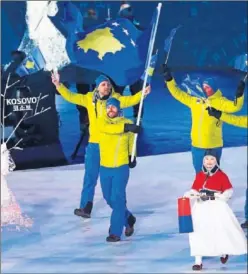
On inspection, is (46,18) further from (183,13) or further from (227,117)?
(227,117)

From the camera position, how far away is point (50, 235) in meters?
2.60

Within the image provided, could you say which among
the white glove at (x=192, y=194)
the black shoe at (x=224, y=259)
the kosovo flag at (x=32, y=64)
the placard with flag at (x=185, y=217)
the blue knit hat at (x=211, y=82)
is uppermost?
the kosovo flag at (x=32, y=64)

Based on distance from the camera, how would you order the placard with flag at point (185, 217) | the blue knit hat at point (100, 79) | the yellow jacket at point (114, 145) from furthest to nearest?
1. the blue knit hat at point (100, 79)
2. the yellow jacket at point (114, 145)
3. the placard with flag at point (185, 217)

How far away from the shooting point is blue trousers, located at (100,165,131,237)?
2.54m

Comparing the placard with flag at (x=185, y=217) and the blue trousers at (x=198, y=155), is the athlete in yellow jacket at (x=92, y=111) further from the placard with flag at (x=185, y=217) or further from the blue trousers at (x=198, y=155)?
the placard with flag at (x=185, y=217)

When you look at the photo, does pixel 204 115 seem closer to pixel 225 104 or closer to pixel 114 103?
pixel 225 104

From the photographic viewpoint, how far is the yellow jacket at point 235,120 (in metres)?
2.67

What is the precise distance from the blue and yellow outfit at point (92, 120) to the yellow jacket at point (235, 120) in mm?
324

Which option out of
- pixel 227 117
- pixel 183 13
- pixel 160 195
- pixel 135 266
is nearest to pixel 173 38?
pixel 183 13

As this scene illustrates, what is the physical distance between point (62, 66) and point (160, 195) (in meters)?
0.60

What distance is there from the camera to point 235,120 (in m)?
2.70

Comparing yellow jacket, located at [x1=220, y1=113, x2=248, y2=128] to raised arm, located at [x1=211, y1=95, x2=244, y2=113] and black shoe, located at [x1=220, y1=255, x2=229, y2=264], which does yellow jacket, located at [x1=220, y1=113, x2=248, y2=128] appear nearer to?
raised arm, located at [x1=211, y1=95, x2=244, y2=113]

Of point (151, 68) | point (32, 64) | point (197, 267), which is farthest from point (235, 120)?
point (32, 64)

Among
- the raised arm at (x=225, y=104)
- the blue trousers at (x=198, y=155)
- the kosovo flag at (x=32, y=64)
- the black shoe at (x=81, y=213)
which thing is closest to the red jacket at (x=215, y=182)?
the blue trousers at (x=198, y=155)
